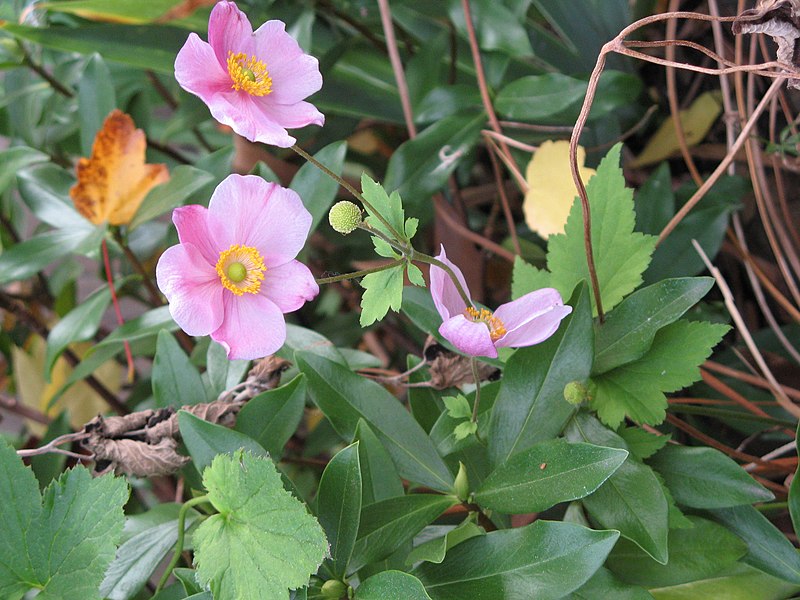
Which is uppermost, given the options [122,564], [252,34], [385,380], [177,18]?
[252,34]

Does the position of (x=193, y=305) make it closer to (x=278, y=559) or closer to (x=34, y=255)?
(x=278, y=559)

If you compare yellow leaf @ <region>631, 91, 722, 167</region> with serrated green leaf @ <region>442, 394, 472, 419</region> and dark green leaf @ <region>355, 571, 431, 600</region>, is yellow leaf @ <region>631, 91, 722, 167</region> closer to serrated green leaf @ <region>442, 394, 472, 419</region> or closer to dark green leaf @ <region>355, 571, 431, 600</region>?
serrated green leaf @ <region>442, 394, 472, 419</region>

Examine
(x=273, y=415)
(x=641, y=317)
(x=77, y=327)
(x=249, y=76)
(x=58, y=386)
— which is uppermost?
(x=249, y=76)

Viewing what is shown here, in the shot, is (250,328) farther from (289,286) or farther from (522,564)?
(522,564)

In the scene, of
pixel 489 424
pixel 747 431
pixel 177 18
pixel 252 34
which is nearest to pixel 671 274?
pixel 747 431

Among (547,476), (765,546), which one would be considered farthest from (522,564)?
(765,546)

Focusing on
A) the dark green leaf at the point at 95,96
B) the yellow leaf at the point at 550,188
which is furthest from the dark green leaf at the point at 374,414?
the dark green leaf at the point at 95,96
